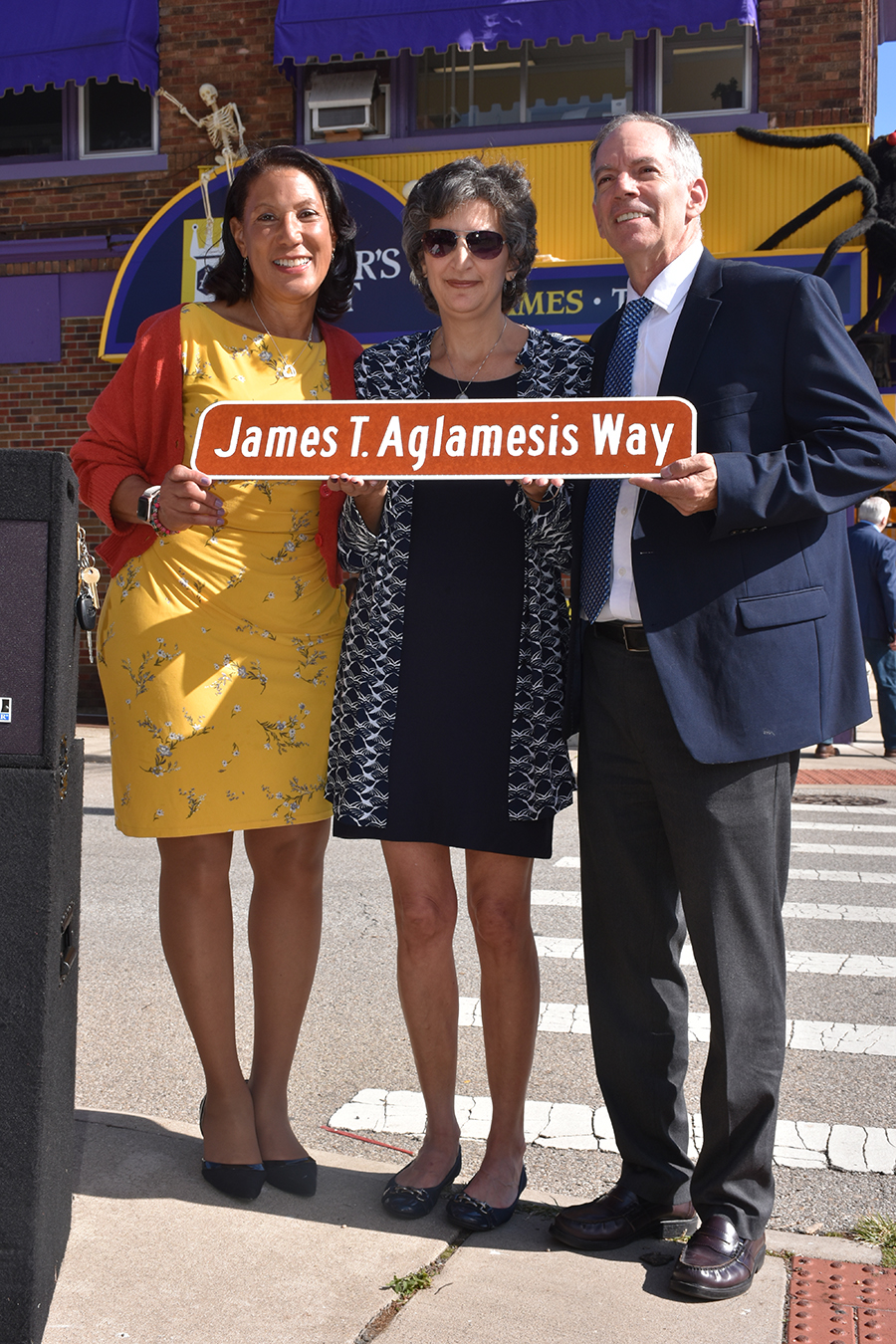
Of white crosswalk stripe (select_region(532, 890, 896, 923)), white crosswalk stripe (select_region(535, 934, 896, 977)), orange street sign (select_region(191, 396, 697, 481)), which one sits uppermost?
orange street sign (select_region(191, 396, 697, 481))

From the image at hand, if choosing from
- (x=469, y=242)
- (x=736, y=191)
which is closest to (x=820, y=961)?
(x=469, y=242)

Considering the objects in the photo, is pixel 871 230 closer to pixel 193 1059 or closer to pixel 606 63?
pixel 606 63

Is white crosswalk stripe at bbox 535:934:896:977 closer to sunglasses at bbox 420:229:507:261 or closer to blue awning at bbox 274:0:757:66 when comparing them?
sunglasses at bbox 420:229:507:261

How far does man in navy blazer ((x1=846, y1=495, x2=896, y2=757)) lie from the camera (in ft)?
34.7

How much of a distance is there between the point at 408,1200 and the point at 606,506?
5.17 feet

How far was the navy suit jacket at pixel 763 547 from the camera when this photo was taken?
2432 mm

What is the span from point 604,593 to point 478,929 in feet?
2.68

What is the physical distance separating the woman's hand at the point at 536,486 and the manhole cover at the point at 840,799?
6.69 metres

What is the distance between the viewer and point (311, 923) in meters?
3.05

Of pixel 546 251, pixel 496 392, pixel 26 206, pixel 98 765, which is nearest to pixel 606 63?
pixel 546 251

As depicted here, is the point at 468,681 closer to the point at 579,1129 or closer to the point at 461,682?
the point at 461,682

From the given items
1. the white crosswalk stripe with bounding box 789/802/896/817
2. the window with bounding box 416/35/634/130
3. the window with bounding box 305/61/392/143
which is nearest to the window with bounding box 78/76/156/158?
the window with bounding box 305/61/392/143

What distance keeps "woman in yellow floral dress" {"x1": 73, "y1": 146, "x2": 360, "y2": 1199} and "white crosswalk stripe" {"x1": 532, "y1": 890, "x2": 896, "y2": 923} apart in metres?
3.21

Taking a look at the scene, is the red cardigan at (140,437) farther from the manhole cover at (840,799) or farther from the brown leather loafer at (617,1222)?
the manhole cover at (840,799)
